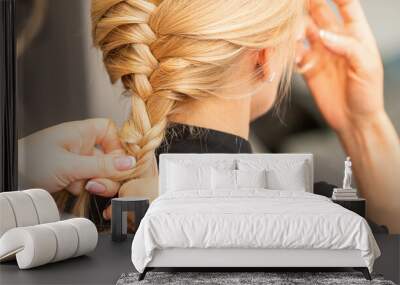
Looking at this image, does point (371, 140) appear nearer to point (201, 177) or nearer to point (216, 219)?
point (201, 177)

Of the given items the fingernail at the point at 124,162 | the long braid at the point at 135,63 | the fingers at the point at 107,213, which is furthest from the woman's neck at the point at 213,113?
the fingers at the point at 107,213

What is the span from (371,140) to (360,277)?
2376 millimetres

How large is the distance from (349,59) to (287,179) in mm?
1516

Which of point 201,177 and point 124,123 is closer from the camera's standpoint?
point 201,177

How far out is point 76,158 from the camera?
694 centimetres

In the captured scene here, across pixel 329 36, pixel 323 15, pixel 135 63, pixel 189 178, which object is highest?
pixel 323 15

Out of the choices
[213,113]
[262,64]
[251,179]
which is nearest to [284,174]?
[251,179]

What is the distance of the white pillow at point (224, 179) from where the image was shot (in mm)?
6133

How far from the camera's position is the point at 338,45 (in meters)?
6.77

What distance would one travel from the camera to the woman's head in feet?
22.0

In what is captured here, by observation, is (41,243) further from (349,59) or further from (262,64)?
(349,59)

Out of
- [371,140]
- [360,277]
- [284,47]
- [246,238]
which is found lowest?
[360,277]

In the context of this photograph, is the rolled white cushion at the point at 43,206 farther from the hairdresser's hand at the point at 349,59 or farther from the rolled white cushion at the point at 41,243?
the hairdresser's hand at the point at 349,59

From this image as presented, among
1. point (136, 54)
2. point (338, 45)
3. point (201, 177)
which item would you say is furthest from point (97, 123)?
point (338, 45)
